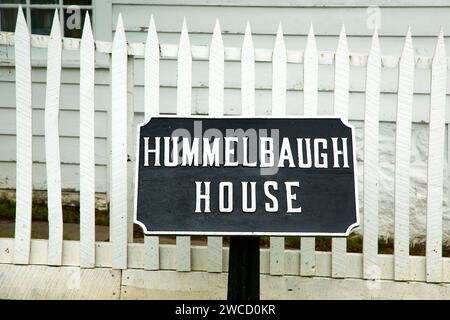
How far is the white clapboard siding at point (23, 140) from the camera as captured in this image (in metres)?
4.21

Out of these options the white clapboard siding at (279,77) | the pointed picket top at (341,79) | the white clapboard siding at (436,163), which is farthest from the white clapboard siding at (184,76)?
the white clapboard siding at (436,163)

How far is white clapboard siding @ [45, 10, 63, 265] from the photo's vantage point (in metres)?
4.17

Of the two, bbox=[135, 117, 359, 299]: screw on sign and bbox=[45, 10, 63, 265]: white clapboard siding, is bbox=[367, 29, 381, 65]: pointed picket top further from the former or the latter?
bbox=[45, 10, 63, 265]: white clapboard siding

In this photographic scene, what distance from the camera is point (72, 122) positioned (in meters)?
6.14

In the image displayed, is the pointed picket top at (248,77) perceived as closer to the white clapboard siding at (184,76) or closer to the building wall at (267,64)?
the white clapboard siding at (184,76)

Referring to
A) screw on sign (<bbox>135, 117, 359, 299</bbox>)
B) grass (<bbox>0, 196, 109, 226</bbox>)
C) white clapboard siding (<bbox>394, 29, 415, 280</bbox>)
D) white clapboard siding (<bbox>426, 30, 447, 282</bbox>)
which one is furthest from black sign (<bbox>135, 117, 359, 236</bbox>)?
grass (<bbox>0, 196, 109, 226</bbox>)

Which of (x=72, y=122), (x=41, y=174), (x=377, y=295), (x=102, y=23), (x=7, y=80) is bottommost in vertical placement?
(x=377, y=295)

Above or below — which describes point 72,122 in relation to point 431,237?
above

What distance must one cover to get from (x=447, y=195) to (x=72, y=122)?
323cm

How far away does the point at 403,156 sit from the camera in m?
4.12

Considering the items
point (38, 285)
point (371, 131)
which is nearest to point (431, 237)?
point (371, 131)

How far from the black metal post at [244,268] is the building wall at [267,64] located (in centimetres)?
231

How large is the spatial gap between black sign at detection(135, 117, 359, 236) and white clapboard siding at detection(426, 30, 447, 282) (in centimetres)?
86

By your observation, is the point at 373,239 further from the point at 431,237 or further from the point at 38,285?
the point at 38,285
